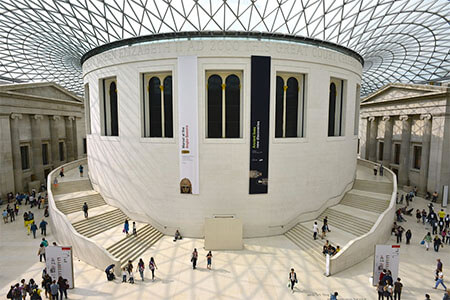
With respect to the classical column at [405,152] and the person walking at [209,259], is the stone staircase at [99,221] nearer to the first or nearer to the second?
the person walking at [209,259]

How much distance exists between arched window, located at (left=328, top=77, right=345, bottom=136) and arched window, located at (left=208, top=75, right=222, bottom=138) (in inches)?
440

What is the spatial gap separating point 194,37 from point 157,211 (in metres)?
14.0

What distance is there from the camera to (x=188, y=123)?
18.2 m

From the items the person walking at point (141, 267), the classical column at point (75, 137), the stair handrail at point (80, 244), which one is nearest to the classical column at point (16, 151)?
the classical column at point (75, 137)

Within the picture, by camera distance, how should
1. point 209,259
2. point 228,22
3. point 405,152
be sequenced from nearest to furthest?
point 209,259 → point 228,22 → point 405,152

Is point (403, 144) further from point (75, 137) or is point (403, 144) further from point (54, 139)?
point (54, 139)

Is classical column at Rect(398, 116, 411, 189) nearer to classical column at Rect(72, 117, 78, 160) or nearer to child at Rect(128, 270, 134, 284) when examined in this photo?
child at Rect(128, 270, 134, 284)

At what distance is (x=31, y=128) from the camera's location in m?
32.6

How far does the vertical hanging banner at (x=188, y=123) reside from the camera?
18.0 m

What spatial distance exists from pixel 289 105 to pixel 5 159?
1269 inches

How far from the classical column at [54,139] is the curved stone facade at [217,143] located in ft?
66.6

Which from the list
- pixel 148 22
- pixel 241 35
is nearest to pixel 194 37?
pixel 241 35

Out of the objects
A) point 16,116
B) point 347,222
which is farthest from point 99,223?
point 16,116

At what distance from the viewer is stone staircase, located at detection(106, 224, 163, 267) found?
15430 mm
